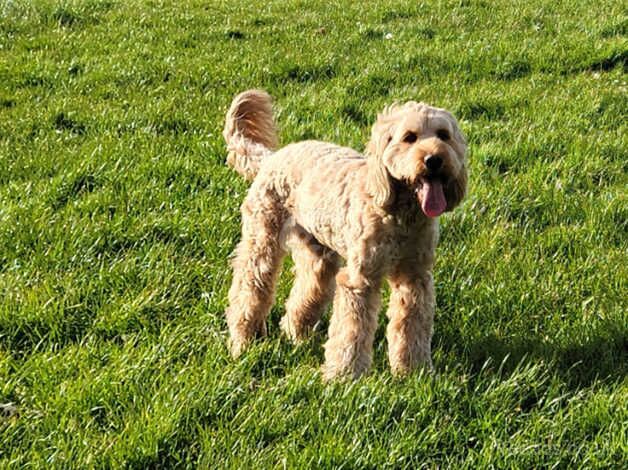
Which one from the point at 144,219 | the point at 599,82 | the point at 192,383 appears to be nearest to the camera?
the point at 192,383

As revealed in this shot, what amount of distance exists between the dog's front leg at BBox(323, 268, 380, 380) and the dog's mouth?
1.98 ft

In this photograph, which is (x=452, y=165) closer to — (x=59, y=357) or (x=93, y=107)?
(x=59, y=357)

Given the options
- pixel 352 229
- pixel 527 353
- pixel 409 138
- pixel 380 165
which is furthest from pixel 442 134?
pixel 527 353

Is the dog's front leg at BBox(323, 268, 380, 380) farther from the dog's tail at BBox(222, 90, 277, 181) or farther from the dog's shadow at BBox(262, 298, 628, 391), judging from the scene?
the dog's tail at BBox(222, 90, 277, 181)

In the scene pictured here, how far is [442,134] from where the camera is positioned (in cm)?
386

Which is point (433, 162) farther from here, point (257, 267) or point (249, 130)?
point (249, 130)

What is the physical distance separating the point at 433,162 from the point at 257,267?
155 cm

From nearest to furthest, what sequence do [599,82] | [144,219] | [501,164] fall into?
[144,219] → [501,164] → [599,82]

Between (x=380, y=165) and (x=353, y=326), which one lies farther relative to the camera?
(x=353, y=326)

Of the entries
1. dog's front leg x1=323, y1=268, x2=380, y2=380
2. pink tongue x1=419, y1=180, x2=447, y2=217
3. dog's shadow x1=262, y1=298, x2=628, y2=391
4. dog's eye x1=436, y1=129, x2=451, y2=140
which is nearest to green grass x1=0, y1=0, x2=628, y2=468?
dog's shadow x1=262, y1=298, x2=628, y2=391

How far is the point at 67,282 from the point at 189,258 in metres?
0.90

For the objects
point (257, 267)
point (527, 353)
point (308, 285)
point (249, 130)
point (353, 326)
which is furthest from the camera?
point (249, 130)

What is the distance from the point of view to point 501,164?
683 centimetres

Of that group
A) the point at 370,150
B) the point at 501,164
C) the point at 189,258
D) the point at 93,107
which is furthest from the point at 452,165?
the point at 93,107
